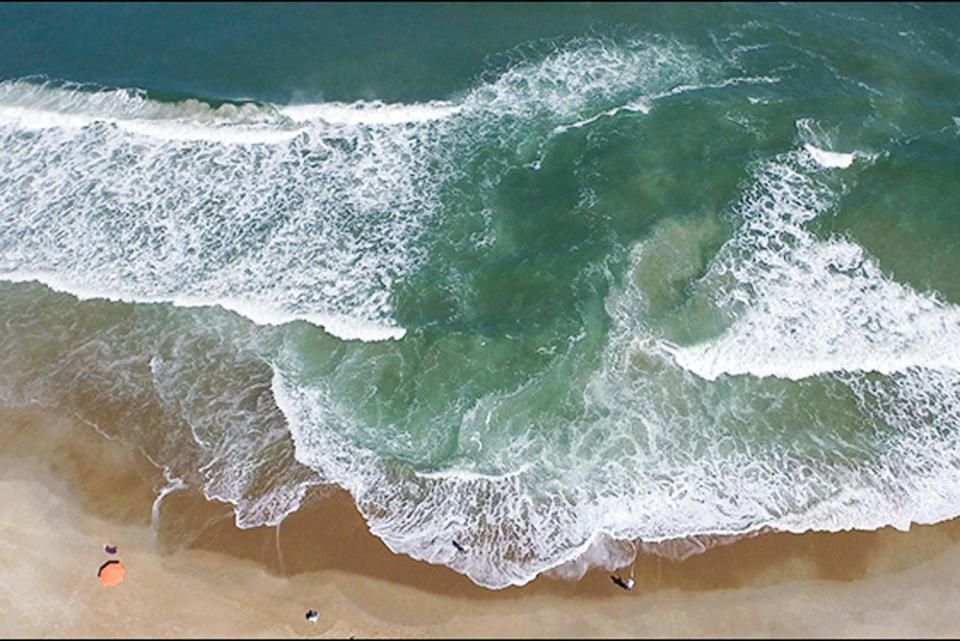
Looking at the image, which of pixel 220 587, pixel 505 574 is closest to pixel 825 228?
pixel 505 574

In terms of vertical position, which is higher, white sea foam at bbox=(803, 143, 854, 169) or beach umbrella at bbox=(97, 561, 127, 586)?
white sea foam at bbox=(803, 143, 854, 169)

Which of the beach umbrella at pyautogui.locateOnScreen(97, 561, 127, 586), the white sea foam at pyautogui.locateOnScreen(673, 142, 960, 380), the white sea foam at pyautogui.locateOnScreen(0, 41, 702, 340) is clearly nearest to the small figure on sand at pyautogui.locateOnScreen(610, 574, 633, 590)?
the white sea foam at pyautogui.locateOnScreen(673, 142, 960, 380)

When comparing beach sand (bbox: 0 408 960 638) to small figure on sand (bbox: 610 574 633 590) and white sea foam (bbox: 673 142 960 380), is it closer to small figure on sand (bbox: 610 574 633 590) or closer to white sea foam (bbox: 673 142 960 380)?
small figure on sand (bbox: 610 574 633 590)

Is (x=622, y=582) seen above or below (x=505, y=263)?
below

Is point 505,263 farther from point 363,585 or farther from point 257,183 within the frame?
point 363,585

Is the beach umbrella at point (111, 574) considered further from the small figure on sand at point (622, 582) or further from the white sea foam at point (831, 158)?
the white sea foam at point (831, 158)

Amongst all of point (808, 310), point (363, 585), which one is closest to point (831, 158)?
point (808, 310)
